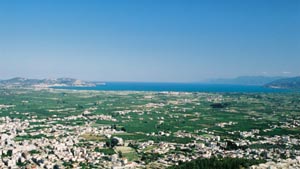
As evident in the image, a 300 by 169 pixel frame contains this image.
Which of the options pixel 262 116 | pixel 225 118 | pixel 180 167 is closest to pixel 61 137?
pixel 180 167

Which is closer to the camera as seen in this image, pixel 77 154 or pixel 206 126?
pixel 77 154

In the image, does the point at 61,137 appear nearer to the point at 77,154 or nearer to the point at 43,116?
the point at 77,154

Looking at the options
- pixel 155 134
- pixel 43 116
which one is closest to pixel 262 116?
pixel 155 134

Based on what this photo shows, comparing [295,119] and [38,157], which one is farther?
[295,119]

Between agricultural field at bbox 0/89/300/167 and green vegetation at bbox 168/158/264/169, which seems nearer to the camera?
green vegetation at bbox 168/158/264/169

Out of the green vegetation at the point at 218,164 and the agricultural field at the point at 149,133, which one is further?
the agricultural field at the point at 149,133

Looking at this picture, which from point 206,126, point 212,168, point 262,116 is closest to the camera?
point 212,168

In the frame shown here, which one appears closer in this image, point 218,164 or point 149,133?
point 218,164

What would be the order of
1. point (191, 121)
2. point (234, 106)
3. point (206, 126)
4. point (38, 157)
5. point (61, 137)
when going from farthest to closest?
point (234, 106), point (191, 121), point (206, 126), point (61, 137), point (38, 157)

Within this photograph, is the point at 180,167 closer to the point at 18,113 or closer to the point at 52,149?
the point at 52,149
